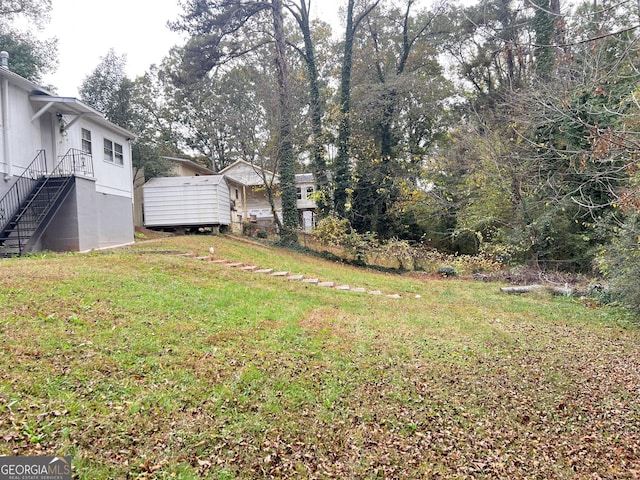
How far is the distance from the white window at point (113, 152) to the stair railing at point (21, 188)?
2446 mm

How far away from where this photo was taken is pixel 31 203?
A: 9.79 m

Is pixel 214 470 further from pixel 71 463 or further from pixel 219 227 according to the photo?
pixel 219 227

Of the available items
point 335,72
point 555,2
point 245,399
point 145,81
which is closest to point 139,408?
point 245,399

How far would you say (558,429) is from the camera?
3396 mm

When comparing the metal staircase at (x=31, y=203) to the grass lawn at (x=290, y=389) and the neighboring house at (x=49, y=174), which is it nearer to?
the neighboring house at (x=49, y=174)

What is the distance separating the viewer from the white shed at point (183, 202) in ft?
55.6

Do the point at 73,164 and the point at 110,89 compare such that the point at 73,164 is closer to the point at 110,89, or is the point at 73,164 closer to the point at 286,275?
the point at 286,275

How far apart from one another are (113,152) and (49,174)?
3.05 meters

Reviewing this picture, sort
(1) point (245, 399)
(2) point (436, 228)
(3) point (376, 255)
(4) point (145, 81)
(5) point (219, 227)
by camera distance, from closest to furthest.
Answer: (1) point (245, 399) < (3) point (376, 255) < (5) point (219, 227) < (2) point (436, 228) < (4) point (145, 81)

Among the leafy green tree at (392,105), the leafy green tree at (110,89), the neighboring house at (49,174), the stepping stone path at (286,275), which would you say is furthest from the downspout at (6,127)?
the leafy green tree at (392,105)

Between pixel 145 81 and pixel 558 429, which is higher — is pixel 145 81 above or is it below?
above

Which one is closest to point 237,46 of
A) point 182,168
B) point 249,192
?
point 182,168

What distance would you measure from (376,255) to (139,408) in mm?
13281

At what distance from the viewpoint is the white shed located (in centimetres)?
1694
